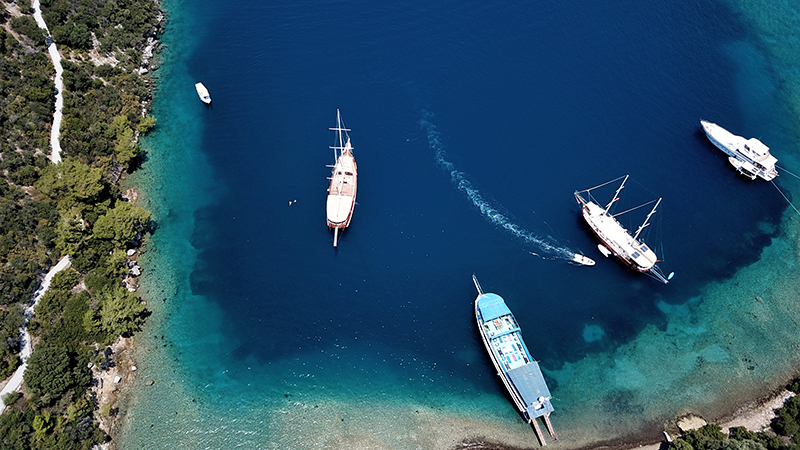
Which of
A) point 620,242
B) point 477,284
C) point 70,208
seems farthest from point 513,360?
point 70,208

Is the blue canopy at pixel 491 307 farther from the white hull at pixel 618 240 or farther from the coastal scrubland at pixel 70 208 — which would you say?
the coastal scrubland at pixel 70 208

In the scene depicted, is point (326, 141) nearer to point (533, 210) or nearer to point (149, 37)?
point (533, 210)

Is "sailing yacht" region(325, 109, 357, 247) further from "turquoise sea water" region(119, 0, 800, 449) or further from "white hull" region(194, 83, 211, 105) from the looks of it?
"white hull" region(194, 83, 211, 105)

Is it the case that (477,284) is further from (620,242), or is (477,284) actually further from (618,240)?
(620,242)

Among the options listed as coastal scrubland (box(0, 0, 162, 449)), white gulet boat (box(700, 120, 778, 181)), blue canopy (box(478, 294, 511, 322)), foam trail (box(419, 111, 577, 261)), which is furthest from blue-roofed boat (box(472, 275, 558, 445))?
white gulet boat (box(700, 120, 778, 181))

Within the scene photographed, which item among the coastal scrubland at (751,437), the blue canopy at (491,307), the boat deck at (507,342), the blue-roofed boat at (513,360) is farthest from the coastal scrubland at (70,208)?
the coastal scrubland at (751,437)
